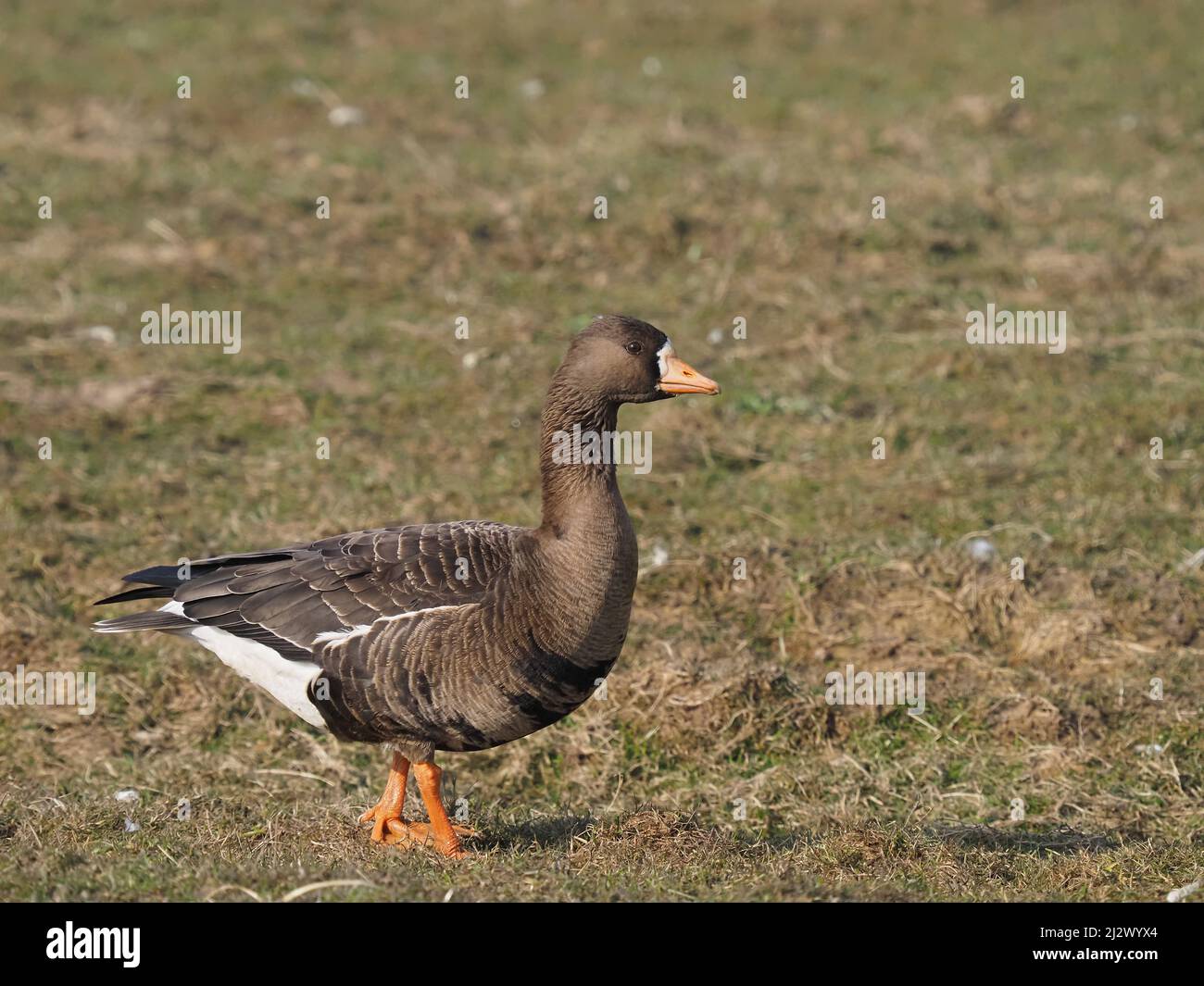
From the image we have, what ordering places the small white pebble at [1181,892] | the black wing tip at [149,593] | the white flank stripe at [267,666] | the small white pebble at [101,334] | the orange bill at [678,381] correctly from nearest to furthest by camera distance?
the small white pebble at [1181,892] < the white flank stripe at [267,666] < the orange bill at [678,381] < the black wing tip at [149,593] < the small white pebble at [101,334]

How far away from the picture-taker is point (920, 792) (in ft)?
24.8

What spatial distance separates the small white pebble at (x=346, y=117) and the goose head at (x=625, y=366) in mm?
10855

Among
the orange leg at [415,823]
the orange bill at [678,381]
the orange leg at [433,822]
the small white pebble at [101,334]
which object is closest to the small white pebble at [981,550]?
the orange bill at [678,381]

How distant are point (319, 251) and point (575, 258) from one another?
2162 mm

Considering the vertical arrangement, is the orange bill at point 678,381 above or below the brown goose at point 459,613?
above

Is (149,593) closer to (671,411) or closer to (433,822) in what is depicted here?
(433,822)

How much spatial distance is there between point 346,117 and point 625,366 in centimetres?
1112

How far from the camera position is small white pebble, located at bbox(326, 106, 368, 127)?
55.4 feet

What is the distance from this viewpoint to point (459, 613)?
643 cm

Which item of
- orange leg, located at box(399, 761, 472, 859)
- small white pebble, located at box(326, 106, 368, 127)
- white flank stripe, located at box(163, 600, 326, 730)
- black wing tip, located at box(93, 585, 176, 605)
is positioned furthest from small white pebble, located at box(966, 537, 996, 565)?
small white pebble, located at box(326, 106, 368, 127)

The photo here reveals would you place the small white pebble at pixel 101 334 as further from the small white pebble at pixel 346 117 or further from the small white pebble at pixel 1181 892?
the small white pebble at pixel 1181 892

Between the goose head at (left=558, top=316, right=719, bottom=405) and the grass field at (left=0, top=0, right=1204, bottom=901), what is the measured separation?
1766 millimetres

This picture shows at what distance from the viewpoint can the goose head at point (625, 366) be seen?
6676 millimetres

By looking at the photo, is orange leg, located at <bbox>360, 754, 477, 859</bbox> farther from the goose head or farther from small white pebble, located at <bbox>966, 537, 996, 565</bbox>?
small white pebble, located at <bbox>966, 537, 996, 565</bbox>
